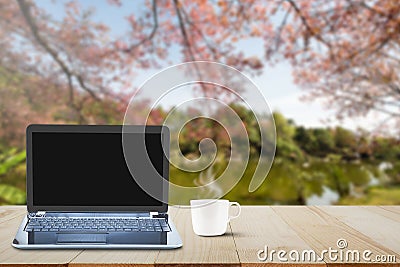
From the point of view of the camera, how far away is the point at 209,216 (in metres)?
1.35

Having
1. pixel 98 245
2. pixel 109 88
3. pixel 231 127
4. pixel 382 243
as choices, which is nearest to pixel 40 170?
pixel 98 245

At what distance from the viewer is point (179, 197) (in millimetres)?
1301

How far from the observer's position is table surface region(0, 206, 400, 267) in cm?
111

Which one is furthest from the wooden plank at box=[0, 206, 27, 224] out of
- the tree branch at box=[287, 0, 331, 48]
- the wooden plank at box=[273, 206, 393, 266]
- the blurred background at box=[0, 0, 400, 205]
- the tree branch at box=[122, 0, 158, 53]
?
the tree branch at box=[287, 0, 331, 48]

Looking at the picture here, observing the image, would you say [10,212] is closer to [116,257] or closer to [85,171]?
[85,171]

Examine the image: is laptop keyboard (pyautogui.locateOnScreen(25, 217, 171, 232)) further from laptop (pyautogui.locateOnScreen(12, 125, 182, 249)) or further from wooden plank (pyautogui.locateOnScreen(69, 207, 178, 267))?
wooden plank (pyautogui.locateOnScreen(69, 207, 178, 267))

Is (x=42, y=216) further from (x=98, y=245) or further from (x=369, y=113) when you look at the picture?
(x=369, y=113)

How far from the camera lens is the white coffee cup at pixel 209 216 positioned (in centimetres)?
135

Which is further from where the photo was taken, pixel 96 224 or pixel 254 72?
pixel 254 72

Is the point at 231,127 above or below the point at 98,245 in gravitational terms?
above

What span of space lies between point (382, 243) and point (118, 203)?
0.66 m

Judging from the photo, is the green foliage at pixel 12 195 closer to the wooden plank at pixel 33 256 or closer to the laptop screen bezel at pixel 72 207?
the laptop screen bezel at pixel 72 207

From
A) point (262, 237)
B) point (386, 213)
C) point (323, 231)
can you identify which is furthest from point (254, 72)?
point (262, 237)

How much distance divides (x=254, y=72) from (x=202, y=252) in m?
3.32
